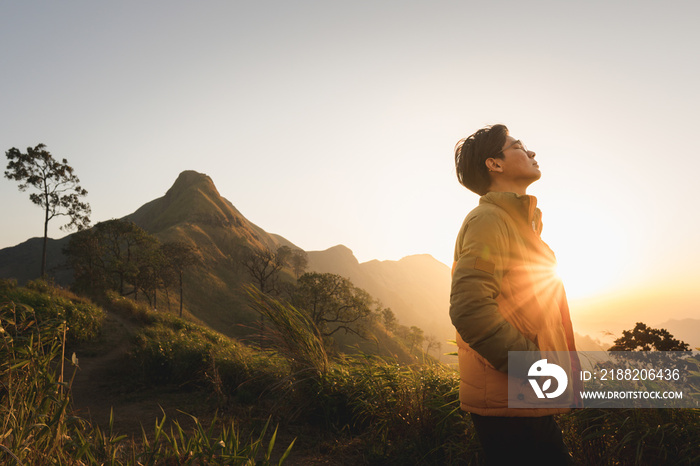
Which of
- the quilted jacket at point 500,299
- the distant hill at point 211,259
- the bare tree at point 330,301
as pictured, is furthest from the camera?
the distant hill at point 211,259

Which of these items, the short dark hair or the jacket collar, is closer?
the jacket collar

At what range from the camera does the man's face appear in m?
A: 1.84

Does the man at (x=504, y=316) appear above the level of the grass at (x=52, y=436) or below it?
above

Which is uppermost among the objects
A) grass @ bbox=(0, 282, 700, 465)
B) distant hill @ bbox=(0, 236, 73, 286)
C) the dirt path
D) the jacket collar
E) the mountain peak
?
the mountain peak

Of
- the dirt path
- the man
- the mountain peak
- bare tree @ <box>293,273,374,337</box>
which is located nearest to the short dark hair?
the man

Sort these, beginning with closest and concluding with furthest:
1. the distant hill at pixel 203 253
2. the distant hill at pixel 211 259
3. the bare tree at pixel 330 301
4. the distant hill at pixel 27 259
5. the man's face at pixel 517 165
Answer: the man's face at pixel 517 165 < the bare tree at pixel 330 301 < the distant hill at pixel 203 253 < the distant hill at pixel 211 259 < the distant hill at pixel 27 259

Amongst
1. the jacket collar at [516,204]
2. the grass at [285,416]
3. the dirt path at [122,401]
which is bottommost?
the dirt path at [122,401]

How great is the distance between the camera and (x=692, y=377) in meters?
2.61

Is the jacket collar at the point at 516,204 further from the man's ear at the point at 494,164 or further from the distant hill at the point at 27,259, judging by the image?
the distant hill at the point at 27,259

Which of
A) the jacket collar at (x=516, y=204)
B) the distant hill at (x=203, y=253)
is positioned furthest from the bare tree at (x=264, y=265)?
the jacket collar at (x=516, y=204)
